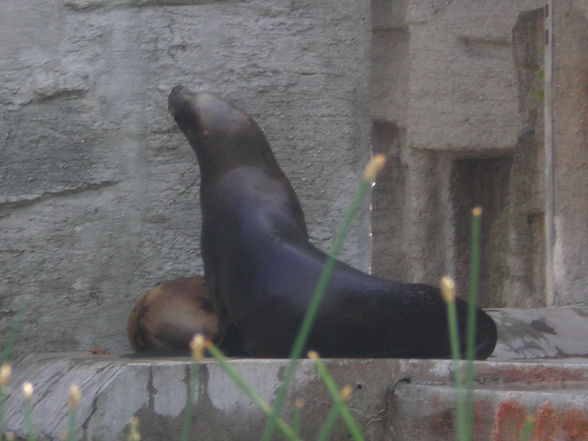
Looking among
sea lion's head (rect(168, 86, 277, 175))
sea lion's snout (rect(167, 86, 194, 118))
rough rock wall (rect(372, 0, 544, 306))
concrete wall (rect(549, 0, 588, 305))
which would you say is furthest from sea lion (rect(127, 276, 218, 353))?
rough rock wall (rect(372, 0, 544, 306))

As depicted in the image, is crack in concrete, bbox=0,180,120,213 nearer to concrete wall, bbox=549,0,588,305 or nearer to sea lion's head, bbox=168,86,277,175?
sea lion's head, bbox=168,86,277,175

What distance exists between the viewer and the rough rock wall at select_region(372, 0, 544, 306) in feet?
26.3

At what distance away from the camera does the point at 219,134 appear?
13.0ft

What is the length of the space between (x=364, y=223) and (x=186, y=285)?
2.11 feet

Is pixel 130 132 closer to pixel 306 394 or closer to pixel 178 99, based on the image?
pixel 178 99

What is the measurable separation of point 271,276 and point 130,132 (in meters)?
1.00

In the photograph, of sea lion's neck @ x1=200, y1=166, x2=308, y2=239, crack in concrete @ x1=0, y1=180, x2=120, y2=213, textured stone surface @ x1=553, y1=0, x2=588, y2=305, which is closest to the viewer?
sea lion's neck @ x1=200, y1=166, x2=308, y2=239

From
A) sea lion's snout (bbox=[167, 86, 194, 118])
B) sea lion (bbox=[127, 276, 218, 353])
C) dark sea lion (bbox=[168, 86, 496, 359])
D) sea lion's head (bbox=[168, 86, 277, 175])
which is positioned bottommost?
sea lion (bbox=[127, 276, 218, 353])

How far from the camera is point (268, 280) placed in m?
3.40

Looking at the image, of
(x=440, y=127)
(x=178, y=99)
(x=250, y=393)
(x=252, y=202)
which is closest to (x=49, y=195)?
(x=178, y=99)

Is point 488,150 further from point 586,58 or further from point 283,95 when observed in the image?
point 283,95

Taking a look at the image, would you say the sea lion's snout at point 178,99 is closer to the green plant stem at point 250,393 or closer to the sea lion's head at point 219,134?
the sea lion's head at point 219,134

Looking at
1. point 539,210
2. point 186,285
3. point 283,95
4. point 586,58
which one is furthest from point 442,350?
point 539,210

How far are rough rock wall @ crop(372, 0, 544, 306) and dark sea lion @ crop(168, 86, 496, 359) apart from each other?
3.77 metres
